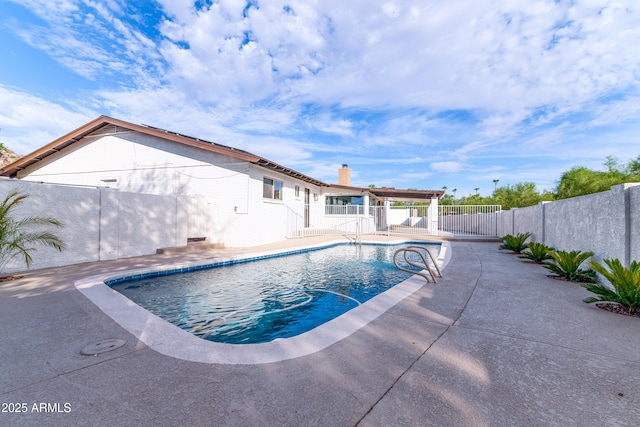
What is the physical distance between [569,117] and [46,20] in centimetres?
2859

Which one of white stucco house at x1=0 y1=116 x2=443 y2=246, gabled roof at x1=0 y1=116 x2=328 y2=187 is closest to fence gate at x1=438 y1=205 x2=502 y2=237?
white stucco house at x1=0 y1=116 x2=443 y2=246

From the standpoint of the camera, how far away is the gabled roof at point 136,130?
11.7m

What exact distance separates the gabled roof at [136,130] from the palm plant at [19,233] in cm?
A: 619

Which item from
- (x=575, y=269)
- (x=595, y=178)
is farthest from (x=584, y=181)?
(x=575, y=269)

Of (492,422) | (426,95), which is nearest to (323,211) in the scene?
(426,95)

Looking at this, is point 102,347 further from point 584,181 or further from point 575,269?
point 584,181

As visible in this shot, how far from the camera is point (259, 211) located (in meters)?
12.6

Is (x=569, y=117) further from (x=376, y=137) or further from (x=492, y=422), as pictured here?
(x=492, y=422)

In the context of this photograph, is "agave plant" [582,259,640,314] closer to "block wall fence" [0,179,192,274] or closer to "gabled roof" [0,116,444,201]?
"gabled roof" [0,116,444,201]

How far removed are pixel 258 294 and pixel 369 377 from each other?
13.3ft

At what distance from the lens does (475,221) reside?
19578 mm

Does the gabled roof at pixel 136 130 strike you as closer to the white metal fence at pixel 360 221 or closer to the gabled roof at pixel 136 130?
the gabled roof at pixel 136 130

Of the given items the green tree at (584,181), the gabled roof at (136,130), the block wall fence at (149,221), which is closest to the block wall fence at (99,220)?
the block wall fence at (149,221)

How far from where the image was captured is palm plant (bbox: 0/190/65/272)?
5652 mm
